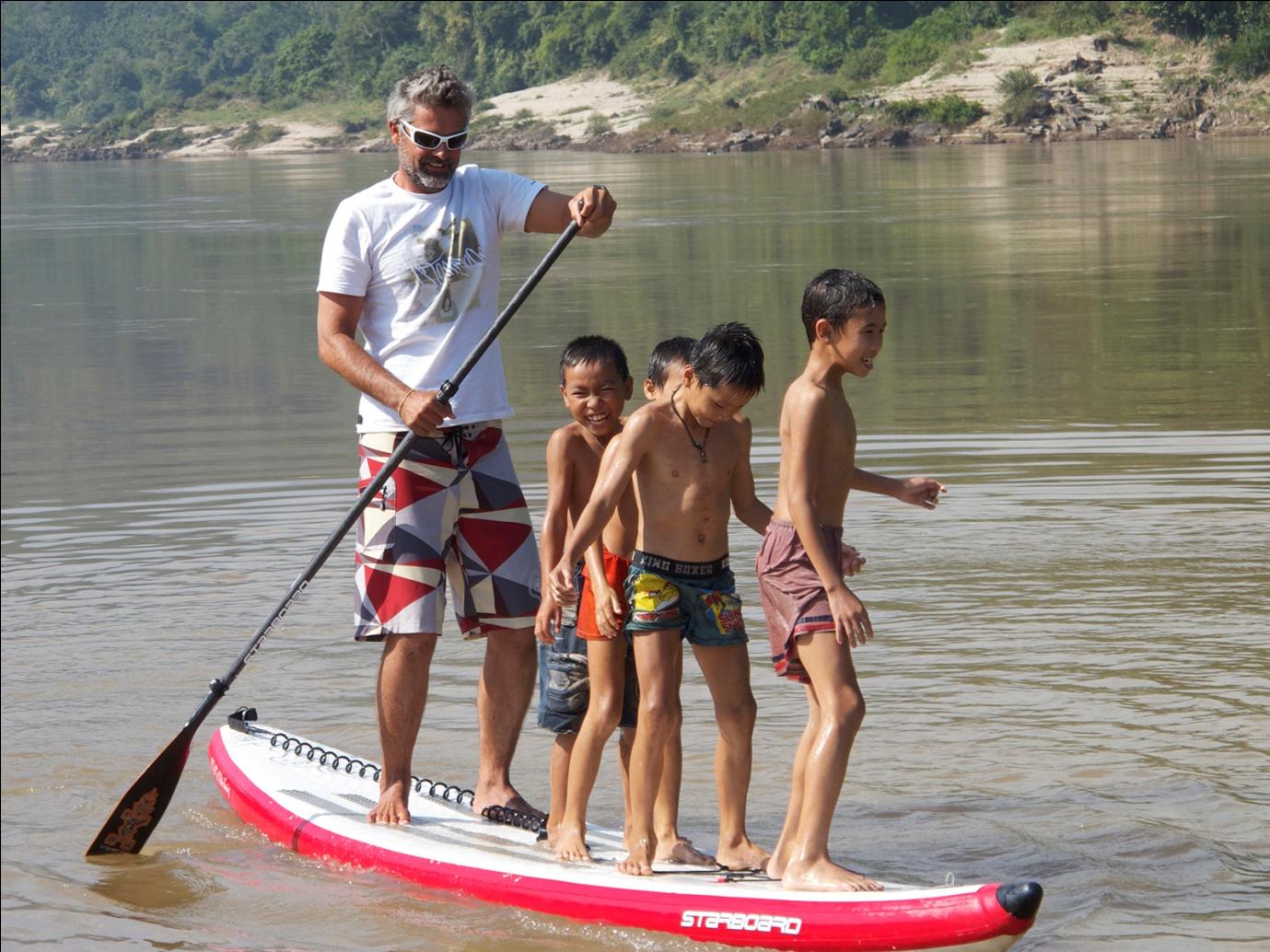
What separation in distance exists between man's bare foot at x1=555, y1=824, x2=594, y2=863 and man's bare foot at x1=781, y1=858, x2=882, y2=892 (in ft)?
2.07

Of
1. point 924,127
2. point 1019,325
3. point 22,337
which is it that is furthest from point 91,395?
point 924,127

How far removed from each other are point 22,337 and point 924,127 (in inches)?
1421

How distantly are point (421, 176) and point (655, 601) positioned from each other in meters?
1.43

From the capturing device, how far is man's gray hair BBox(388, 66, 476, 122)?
535 centimetres

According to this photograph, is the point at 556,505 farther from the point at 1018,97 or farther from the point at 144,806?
the point at 1018,97

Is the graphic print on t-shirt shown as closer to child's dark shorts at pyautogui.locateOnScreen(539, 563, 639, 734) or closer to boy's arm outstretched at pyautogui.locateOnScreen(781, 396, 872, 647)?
child's dark shorts at pyautogui.locateOnScreen(539, 563, 639, 734)

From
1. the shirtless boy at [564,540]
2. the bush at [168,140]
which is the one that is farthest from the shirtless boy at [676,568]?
the bush at [168,140]

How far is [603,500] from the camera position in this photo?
4.78 metres

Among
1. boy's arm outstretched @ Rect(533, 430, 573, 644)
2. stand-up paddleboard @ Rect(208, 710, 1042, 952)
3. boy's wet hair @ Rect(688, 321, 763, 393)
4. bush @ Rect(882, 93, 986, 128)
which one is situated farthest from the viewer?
bush @ Rect(882, 93, 986, 128)

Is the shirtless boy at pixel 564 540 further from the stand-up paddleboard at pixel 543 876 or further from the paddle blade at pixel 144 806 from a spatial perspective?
the paddle blade at pixel 144 806

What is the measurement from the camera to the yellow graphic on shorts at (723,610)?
4.84m

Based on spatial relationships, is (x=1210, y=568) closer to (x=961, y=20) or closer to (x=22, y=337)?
(x=22, y=337)

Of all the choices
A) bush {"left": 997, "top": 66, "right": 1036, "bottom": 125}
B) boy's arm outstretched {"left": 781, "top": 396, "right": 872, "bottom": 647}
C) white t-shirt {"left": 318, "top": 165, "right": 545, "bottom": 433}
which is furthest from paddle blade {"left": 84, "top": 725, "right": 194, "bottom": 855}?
bush {"left": 997, "top": 66, "right": 1036, "bottom": 125}

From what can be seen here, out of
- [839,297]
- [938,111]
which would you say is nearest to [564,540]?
[839,297]
